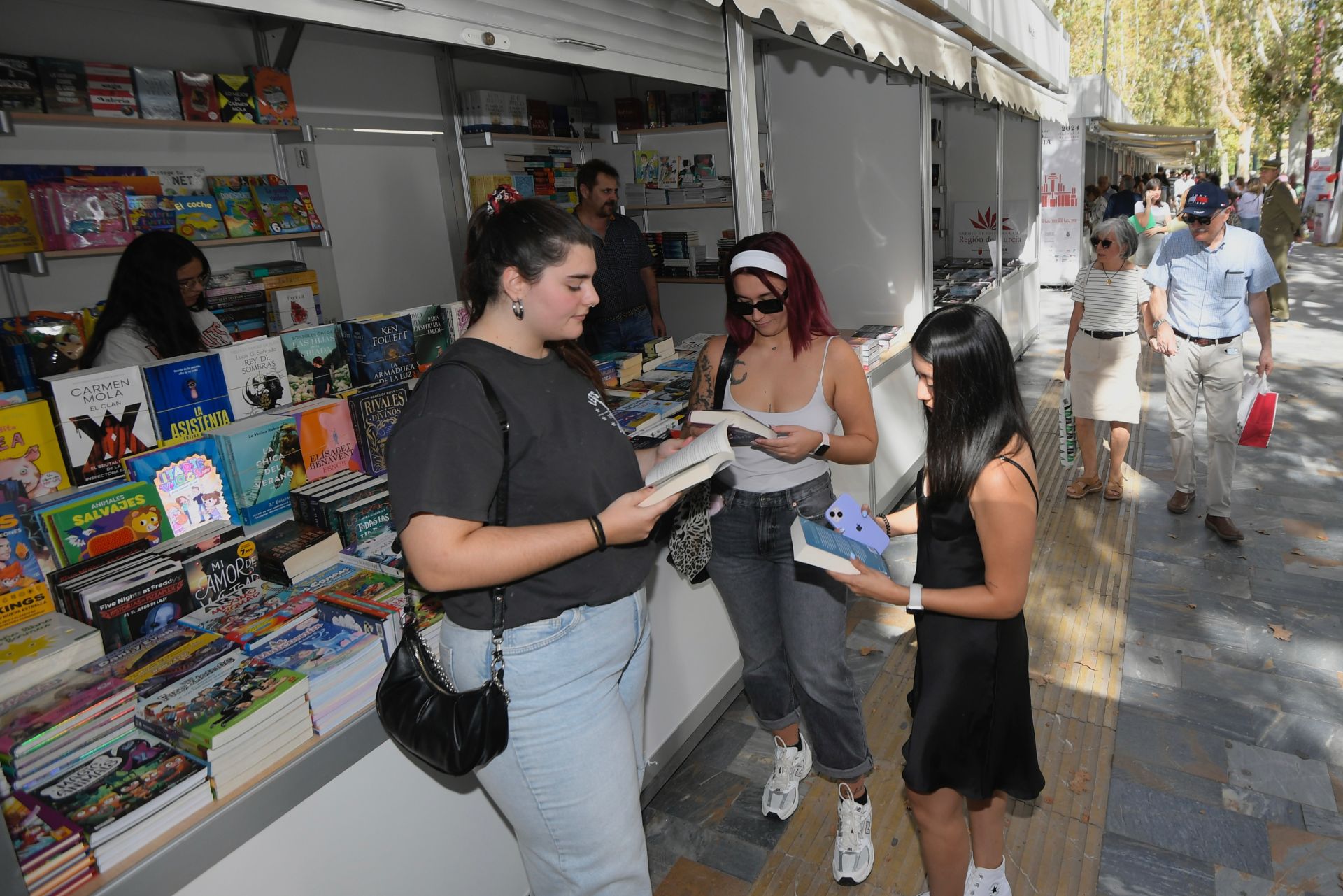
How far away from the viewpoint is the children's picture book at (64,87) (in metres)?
3.73

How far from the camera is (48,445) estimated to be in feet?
6.02

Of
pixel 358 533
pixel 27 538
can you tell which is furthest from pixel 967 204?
pixel 27 538

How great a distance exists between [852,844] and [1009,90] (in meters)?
5.84

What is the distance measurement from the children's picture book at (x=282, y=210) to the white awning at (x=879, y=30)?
3.08 m

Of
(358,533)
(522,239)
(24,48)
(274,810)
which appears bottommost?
(274,810)

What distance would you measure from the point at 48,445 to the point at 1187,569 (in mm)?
4748

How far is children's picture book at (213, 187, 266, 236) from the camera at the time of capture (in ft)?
14.5

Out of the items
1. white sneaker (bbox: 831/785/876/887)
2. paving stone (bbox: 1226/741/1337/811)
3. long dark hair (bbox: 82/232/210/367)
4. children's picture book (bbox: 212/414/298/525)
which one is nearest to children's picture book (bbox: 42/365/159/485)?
children's picture book (bbox: 212/414/298/525)

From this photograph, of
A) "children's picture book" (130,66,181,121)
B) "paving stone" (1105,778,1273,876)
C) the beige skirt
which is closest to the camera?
"paving stone" (1105,778,1273,876)

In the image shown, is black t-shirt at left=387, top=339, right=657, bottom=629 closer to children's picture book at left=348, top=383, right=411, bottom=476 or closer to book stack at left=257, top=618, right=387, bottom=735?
book stack at left=257, top=618, right=387, bottom=735

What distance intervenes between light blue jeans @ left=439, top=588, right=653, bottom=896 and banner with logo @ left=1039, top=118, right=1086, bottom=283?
39.0ft

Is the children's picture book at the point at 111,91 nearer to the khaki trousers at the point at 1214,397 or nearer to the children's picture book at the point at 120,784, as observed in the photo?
the children's picture book at the point at 120,784

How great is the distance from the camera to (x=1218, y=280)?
4273 mm

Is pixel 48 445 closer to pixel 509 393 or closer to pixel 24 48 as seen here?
pixel 509 393
